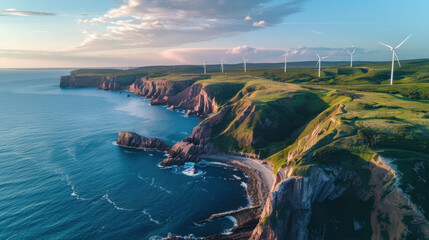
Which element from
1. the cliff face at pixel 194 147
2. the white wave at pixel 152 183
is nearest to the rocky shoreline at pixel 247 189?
the cliff face at pixel 194 147

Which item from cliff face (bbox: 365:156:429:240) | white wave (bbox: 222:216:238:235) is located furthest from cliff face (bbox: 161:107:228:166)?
cliff face (bbox: 365:156:429:240)

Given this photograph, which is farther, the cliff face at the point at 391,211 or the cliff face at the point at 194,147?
the cliff face at the point at 194,147

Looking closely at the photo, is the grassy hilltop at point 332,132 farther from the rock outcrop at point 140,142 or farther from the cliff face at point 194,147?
the rock outcrop at point 140,142

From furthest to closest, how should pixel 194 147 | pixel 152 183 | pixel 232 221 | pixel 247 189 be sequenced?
pixel 194 147 < pixel 152 183 < pixel 247 189 < pixel 232 221

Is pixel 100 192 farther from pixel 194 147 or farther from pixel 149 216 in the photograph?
pixel 194 147

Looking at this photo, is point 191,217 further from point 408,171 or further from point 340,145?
point 408,171

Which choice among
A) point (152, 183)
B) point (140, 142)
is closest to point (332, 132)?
point (152, 183)

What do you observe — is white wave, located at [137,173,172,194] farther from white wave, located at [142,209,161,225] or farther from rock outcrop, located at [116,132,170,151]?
rock outcrop, located at [116,132,170,151]

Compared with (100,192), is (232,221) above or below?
below
